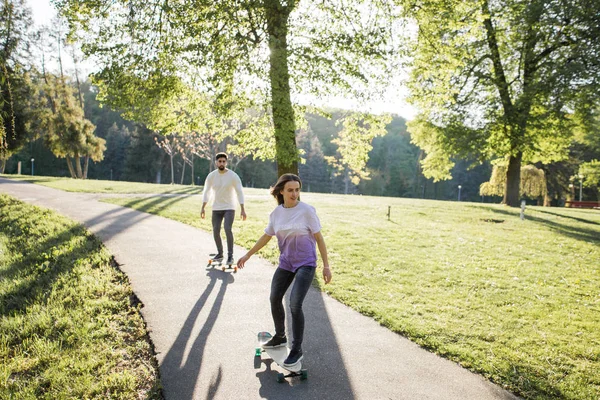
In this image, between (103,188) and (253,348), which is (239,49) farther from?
(103,188)

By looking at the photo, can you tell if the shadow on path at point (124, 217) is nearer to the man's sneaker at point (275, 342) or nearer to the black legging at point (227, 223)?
the black legging at point (227, 223)

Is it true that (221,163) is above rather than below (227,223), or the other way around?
above

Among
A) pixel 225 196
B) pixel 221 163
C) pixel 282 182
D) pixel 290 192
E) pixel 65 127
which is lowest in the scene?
pixel 225 196

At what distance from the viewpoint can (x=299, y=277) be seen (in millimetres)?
3918

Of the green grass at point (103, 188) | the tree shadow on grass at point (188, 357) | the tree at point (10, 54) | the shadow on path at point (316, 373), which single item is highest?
the tree at point (10, 54)

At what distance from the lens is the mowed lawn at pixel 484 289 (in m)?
4.42

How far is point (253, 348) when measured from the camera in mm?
4395

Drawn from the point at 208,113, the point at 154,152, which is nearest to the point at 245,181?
the point at 154,152

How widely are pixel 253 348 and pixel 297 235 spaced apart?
1.44m

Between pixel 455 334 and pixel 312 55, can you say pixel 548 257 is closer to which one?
pixel 455 334

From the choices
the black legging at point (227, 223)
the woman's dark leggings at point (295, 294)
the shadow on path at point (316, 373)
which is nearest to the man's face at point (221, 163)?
the black legging at point (227, 223)

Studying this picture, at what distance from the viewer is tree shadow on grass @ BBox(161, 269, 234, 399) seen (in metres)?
3.55

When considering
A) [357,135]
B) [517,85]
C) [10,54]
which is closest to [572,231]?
[357,135]

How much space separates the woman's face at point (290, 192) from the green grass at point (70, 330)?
210cm
